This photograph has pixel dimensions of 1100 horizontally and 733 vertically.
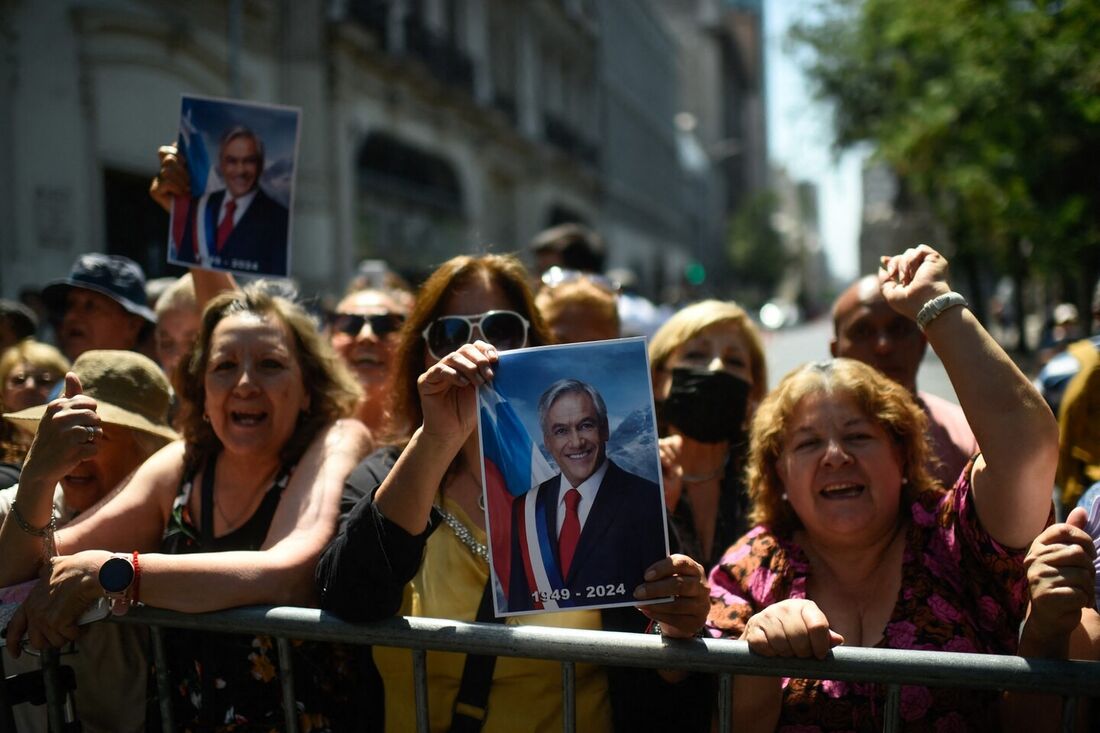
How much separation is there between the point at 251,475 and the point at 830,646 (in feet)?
5.22

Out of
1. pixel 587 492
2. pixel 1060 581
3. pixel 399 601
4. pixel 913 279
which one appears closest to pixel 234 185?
pixel 399 601

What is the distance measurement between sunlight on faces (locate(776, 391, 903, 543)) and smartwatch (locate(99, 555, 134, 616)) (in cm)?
154

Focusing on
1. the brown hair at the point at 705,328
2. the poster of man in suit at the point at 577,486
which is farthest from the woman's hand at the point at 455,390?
the brown hair at the point at 705,328

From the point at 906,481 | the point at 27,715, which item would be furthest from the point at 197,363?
the point at 906,481

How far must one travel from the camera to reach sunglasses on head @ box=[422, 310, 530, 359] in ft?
8.50

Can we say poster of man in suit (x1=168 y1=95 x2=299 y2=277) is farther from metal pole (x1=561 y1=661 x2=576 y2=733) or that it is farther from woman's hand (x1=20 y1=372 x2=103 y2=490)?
metal pole (x1=561 y1=661 x2=576 y2=733)

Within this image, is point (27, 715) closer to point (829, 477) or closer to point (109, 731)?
point (109, 731)

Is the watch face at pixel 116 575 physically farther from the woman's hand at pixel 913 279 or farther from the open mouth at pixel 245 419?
the woman's hand at pixel 913 279

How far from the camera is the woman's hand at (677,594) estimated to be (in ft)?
6.36

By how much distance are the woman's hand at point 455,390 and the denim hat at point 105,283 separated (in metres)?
2.71

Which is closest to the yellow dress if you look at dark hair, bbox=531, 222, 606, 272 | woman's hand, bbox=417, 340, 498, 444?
woman's hand, bbox=417, 340, 498, 444

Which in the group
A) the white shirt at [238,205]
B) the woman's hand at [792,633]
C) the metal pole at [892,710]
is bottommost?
the metal pole at [892,710]

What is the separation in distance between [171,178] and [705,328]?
1837mm

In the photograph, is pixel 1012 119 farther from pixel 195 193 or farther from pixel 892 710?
pixel 892 710
